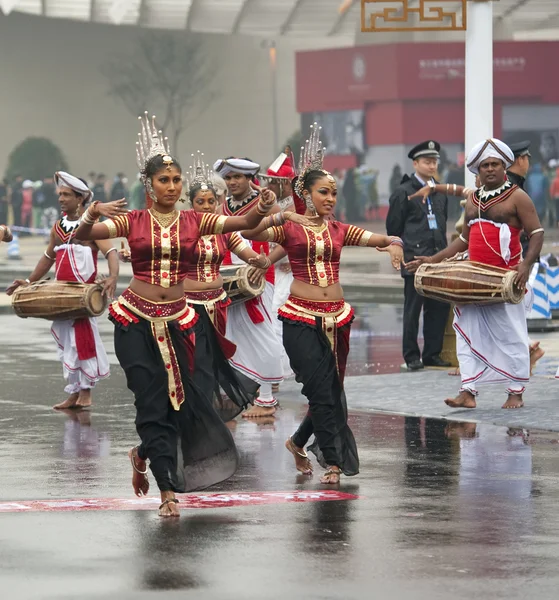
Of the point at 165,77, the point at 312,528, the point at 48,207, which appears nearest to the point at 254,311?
the point at 312,528

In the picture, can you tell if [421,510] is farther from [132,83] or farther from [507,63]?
[132,83]

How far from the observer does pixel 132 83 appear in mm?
59188

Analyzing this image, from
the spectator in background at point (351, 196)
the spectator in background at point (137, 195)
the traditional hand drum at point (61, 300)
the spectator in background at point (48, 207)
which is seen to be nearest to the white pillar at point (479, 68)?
the traditional hand drum at point (61, 300)

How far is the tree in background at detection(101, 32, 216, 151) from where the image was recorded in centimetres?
5897

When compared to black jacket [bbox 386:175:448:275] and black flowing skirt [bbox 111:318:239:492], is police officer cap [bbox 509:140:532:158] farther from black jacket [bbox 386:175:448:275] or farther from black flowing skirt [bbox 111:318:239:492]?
black flowing skirt [bbox 111:318:239:492]

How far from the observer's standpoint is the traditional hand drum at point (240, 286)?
1171 cm

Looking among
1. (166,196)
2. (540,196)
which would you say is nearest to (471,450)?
(166,196)

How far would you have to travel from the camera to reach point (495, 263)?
1159 cm

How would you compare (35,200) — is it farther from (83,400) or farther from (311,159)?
(311,159)

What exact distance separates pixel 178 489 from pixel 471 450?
2521 mm

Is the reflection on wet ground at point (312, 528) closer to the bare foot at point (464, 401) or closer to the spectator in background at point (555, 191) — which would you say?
the bare foot at point (464, 401)

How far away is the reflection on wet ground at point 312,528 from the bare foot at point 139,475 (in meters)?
0.21

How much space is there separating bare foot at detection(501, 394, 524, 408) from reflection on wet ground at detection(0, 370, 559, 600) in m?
0.94

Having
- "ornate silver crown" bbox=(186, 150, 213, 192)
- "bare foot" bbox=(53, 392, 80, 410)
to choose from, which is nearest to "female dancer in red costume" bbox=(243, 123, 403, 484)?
"ornate silver crown" bbox=(186, 150, 213, 192)
